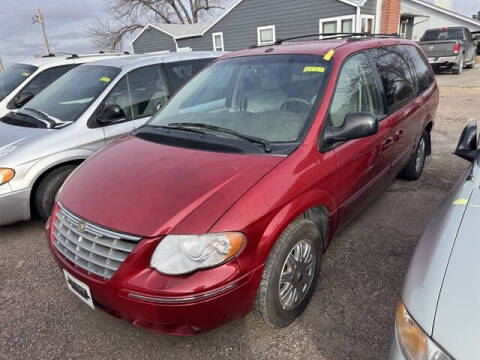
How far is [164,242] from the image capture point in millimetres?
1831

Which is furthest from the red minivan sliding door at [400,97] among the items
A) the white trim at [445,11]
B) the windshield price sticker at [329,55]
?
the white trim at [445,11]

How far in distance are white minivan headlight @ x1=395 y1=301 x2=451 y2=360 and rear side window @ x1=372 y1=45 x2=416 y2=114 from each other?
2.28 metres

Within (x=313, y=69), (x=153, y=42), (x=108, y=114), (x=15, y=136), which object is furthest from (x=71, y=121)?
(x=153, y=42)

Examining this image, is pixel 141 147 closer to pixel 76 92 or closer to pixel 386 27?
pixel 76 92

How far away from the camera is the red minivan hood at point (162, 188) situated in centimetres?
190

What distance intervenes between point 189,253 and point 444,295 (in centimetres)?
112

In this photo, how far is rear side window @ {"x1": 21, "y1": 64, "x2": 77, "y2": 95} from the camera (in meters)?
5.74

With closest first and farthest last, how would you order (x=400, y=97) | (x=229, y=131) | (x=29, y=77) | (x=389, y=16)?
(x=229, y=131), (x=400, y=97), (x=29, y=77), (x=389, y=16)

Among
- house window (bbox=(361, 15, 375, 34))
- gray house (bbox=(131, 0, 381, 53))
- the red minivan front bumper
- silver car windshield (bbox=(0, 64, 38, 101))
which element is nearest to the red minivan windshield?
the red minivan front bumper

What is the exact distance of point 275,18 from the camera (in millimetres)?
16688

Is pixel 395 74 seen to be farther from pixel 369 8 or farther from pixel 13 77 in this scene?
pixel 369 8

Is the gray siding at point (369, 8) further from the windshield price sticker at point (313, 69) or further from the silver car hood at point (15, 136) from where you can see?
the silver car hood at point (15, 136)

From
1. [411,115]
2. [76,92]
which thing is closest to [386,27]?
[411,115]

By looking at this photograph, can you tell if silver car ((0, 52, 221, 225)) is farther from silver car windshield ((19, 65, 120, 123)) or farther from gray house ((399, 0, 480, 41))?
gray house ((399, 0, 480, 41))
